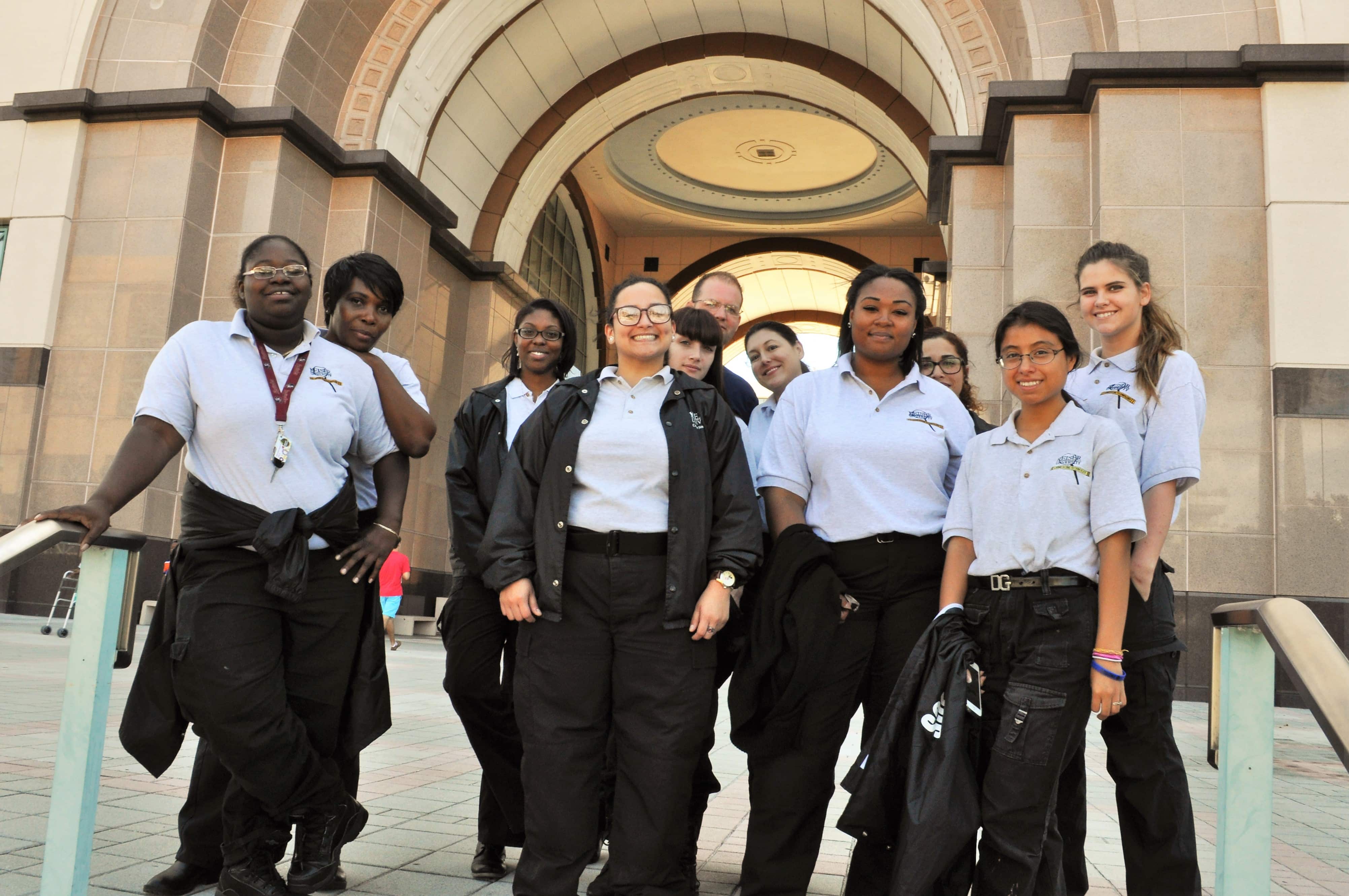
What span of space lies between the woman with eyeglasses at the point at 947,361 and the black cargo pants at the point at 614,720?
201 centimetres

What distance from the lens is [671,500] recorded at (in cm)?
311

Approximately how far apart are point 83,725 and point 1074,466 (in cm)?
276

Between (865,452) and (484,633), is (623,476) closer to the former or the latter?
(865,452)

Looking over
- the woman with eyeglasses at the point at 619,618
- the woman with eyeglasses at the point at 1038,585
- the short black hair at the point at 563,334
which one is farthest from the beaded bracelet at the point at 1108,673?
the short black hair at the point at 563,334

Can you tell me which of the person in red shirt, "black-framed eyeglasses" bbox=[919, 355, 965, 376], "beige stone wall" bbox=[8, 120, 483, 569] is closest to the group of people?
"black-framed eyeglasses" bbox=[919, 355, 965, 376]

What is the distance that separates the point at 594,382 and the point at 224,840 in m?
1.73

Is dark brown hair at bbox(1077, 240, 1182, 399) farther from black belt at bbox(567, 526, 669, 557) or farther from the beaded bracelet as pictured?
black belt at bbox(567, 526, 669, 557)

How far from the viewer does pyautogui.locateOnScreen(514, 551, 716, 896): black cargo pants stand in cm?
301

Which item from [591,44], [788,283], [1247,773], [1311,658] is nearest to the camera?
[1311,658]

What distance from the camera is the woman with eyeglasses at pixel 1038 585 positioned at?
283 centimetres

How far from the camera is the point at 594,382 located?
3328mm

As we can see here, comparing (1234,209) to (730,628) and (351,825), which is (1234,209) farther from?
(351,825)

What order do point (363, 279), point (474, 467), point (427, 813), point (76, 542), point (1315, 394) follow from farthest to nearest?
point (1315, 394) → point (427, 813) → point (474, 467) → point (363, 279) → point (76, 542)

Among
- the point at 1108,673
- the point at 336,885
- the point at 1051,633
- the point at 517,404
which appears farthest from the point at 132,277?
the point at 1108,673
